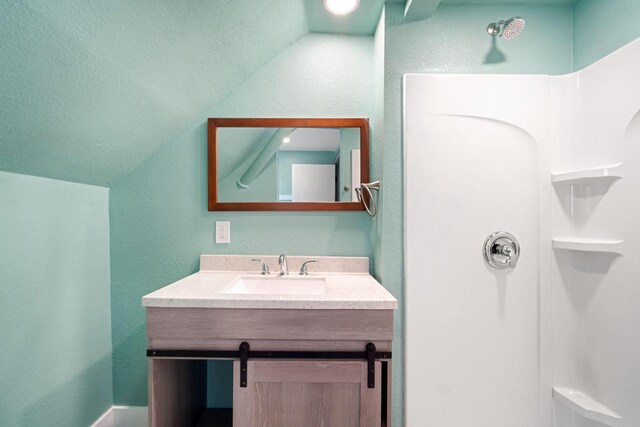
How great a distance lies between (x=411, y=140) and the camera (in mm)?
1345

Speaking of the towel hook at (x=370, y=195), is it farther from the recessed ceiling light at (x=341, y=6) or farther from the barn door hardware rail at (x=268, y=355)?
the recessed ceiling light at (x=341, y=6)

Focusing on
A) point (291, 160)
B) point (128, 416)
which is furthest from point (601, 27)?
point (128, 416)

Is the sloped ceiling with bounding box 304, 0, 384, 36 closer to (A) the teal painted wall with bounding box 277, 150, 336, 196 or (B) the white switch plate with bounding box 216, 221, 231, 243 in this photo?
(A) the teal painted wall with bounding box 277, 150, 336, 196

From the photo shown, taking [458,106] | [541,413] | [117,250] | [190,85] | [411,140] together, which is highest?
[190,85]

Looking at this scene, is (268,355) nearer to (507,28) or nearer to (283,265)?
(283,265)

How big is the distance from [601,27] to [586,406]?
1541 millimetres

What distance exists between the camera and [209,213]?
1668 millimetres

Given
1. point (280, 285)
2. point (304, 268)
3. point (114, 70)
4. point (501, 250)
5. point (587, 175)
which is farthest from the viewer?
point (304, 268)

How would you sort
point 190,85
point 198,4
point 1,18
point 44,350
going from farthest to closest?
point 190,85, point 44,350, point 198,4, point 1,18

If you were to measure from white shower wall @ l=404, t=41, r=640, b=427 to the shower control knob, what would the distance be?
0.10ft

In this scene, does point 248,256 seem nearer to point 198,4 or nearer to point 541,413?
point 198,4

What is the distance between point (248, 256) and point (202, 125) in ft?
2.47

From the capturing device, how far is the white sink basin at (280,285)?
1.50m

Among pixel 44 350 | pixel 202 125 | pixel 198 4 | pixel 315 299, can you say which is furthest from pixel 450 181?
pixel 44 350
